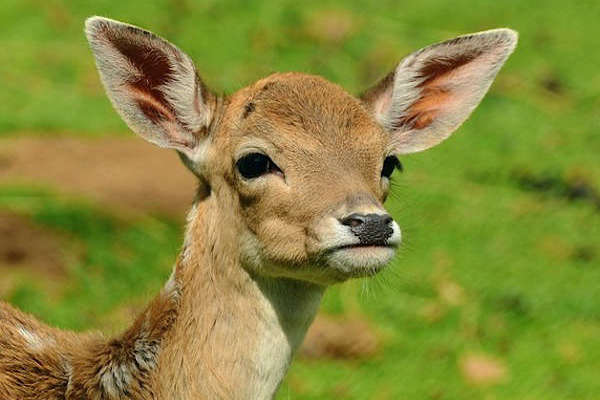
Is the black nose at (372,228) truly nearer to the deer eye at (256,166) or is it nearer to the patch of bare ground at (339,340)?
the deer eye at (256,166)

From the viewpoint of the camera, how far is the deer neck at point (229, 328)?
17.5 ft

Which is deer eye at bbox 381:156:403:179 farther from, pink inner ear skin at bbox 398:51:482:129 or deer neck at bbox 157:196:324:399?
deer neck at bbox 157:196:324:399

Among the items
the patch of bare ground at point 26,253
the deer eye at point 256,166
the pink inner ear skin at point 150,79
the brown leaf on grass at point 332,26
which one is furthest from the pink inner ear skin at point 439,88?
the brown leaf on grass at point 332,26

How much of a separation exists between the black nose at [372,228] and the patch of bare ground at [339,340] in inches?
120

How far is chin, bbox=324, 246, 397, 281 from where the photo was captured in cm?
505

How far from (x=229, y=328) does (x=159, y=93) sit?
119 centimetres

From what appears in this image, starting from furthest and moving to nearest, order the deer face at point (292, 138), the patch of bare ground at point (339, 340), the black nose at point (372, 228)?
1. the patch of bare ground at point (339, 340)
2. the deer face at point (292, 138)
3. the black nose at point (372, 228)

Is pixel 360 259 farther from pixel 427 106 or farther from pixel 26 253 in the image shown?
pixel 26 253

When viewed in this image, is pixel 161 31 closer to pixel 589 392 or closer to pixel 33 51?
pixel 33 51

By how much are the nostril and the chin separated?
91 millimetres

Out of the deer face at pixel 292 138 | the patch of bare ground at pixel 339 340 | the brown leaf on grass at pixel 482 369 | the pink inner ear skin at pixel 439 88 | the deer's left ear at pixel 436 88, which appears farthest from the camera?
the patch of bare ground at pixel 339 340

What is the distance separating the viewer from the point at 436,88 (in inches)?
249

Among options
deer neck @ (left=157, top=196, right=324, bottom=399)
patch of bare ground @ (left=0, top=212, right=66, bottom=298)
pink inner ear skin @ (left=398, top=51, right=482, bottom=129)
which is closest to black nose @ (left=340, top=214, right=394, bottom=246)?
deer neck @ (left=157, top=196, right=324, bottom=399)

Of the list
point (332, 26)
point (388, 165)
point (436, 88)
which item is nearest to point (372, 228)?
point (388, 165)
